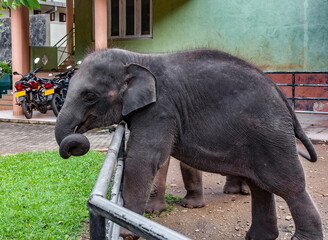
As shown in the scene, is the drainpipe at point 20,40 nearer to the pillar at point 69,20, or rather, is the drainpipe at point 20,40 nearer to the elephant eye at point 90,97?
the pillar at point 69,20

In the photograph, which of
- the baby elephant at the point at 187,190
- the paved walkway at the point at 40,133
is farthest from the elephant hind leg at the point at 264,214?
the paved walkway at the point at 40,133

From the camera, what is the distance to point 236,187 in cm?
547

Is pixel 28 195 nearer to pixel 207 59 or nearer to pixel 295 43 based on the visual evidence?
pixel 207 59

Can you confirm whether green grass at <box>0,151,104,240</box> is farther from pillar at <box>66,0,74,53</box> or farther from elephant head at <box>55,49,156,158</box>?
pillar at <box>66,0,74,53</box>

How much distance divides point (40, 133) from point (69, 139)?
8.30 metres

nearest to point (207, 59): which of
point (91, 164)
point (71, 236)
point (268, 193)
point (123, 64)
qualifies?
point (123, 64)

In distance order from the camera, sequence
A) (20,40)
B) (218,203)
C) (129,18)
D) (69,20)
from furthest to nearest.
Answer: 1. (69,20)
2. (129,18)
3. (20,40)
4. (218,203)

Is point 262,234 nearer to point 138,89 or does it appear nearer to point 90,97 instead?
point 138,89

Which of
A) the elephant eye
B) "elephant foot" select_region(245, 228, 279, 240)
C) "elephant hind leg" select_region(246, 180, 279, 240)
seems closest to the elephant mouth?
the elephant eye

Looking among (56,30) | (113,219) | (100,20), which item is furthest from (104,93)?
(56,30)

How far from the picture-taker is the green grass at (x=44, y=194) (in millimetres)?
4051

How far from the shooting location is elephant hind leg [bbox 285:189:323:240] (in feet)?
10.8

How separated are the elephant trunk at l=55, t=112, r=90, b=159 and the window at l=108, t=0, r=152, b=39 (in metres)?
11.5

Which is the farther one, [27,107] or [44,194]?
[27,107]
